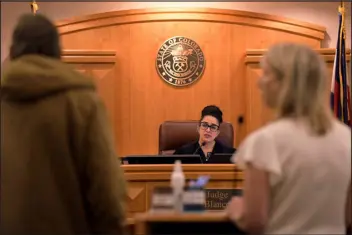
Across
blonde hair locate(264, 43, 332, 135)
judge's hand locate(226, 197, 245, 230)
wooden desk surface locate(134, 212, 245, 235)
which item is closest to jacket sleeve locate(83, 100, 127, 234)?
wooden desk surface locate(134, 212, 245, 235)

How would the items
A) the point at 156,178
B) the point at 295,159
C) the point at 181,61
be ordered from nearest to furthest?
the point at 295,159, the point at 156,178, the point at 181,61

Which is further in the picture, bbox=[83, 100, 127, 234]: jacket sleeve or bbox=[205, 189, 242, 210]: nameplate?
bbox=[205, 189, 242, 210]: nameplate

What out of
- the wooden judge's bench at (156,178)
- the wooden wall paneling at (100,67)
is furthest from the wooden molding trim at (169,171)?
the wooden wall paneling at (100,67)

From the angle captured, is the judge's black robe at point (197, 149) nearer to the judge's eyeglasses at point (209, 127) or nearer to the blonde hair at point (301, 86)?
the judge's eyeglasses at point (209, 127)

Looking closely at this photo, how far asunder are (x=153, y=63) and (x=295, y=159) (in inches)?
181

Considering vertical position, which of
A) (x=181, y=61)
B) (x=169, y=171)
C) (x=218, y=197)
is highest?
(x=181, y=61)

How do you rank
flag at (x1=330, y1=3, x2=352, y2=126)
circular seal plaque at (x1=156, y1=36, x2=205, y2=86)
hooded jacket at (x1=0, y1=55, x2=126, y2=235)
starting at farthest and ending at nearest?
circular seal plaque at (x1=156, y1=36, x2=205, y2=86) → flag at (x1=330, y1=3, x2=352, y2=126) → hooded jacket at (x1=0, y1=55, x2=126, y2=235)

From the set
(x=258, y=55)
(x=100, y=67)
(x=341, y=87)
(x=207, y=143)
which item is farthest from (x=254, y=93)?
(x=207, y=143)

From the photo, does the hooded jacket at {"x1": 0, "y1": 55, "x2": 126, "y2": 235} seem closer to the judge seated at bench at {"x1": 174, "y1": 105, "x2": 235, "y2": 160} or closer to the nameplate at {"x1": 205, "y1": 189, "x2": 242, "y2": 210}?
the nameplate at {"x1": 205, "y1": 189, "x2": 242, "y2": 210}

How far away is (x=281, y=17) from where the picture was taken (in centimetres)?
640

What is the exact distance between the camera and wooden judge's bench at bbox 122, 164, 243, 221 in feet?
11.8

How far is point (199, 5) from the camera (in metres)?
6.45

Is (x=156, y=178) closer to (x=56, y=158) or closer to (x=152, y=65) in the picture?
(x=56, y=158)

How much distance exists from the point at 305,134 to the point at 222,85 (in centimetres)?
451
